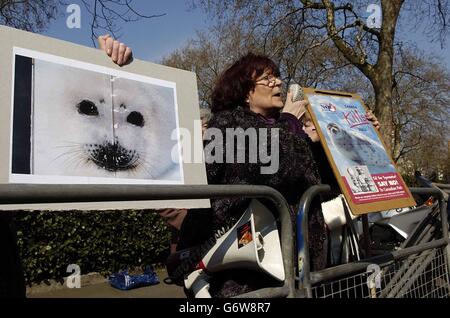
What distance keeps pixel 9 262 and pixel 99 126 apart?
0.54 meters

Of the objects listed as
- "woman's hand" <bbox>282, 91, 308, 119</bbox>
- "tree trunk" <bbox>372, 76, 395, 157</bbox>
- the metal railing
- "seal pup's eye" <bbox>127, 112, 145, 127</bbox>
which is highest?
"tree trunk" <bbox>372, 76, 395, 157</bbox>

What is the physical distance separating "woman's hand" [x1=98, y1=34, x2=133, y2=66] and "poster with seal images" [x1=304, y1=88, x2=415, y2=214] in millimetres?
867

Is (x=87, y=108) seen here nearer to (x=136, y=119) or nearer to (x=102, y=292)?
(x=136, y=119)

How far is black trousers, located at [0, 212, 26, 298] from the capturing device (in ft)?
5.17

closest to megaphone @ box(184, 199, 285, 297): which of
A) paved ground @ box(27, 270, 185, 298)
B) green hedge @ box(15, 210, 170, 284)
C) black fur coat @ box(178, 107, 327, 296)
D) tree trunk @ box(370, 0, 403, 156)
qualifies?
black fur coat @ box(178, 107, 327, 296)

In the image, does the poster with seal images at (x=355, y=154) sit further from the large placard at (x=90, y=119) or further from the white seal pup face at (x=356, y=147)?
the large placard at (x=90, y=119)

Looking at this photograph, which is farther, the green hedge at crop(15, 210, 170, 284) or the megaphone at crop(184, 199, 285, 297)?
the green hedge at crop(15, 210, 170, 284)

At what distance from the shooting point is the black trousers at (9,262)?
1575 mm

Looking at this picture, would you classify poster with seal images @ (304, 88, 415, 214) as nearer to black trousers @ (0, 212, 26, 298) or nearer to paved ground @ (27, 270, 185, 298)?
black trousers @ (0, 212, 26, 298)

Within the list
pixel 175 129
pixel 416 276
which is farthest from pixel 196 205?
pixel 416 276

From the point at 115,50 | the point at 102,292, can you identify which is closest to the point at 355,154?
the point at 115,50

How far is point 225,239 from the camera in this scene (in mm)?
1883

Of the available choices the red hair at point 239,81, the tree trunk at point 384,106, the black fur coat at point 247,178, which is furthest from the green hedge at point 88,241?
the tree trunk at point 384,106
